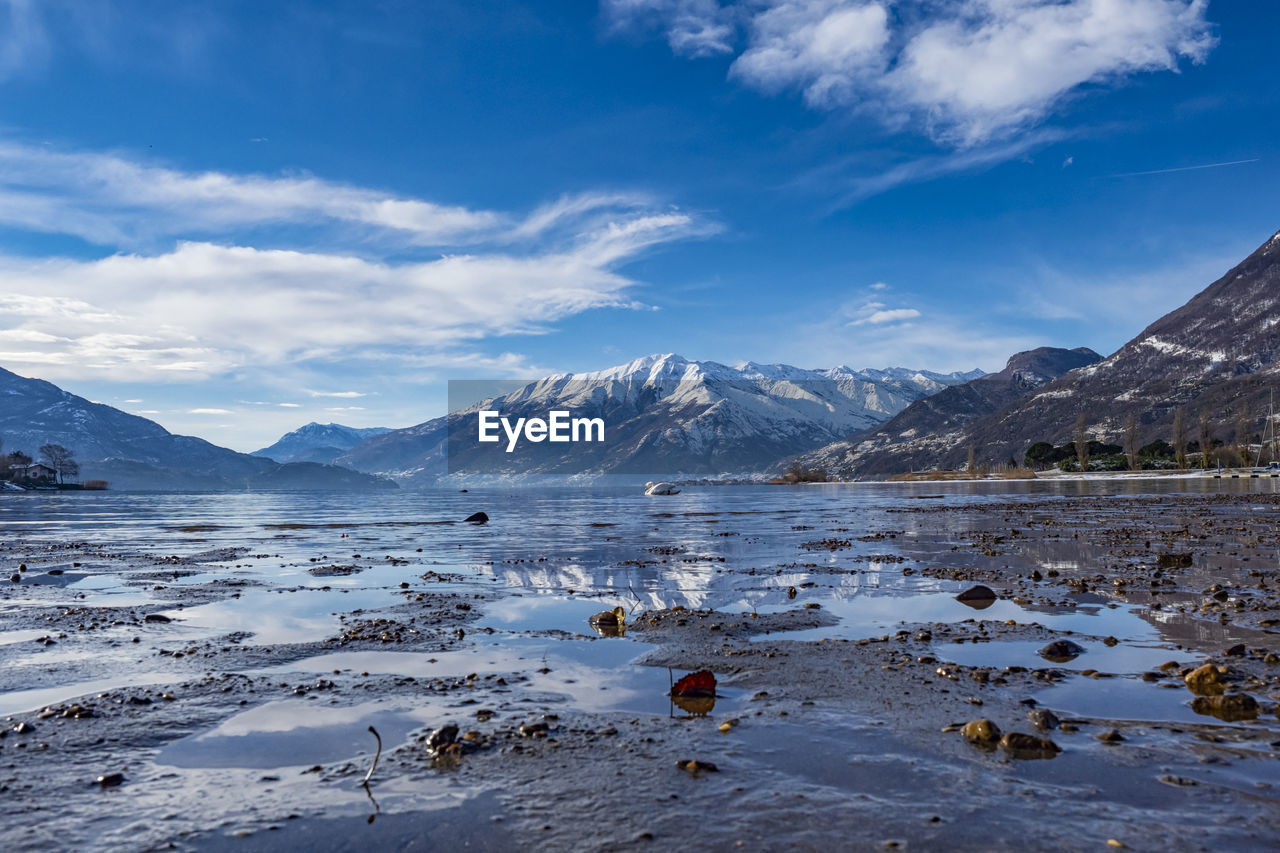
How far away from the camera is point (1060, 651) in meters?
12.2

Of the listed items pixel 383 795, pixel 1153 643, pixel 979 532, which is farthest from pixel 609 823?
pixel 979 532

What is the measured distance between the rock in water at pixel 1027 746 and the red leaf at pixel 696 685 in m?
3.86

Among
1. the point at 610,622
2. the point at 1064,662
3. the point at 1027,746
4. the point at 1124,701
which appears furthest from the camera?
the point at 610,622

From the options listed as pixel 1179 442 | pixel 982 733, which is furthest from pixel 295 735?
pixel 1179 442

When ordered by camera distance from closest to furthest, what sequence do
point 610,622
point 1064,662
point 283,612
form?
point 1064,662, point 610,622, point 283,612

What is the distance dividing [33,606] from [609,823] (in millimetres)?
19563

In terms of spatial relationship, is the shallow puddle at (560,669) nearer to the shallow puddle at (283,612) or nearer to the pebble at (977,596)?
the shallow puddle at (283,612)

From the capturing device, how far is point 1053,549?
28.4 meters

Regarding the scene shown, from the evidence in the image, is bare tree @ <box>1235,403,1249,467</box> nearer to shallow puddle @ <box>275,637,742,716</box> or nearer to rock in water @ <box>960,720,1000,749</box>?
shallow puddle @ <box>275,637,742,716</box>

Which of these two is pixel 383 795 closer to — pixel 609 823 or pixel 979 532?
pixel 609 823

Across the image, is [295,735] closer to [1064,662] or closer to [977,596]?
[1064,662]

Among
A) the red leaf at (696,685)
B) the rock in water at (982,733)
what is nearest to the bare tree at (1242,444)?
the rock in water at (982,733)

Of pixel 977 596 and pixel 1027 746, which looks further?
pixel 977 596

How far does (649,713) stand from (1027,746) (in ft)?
14.7
